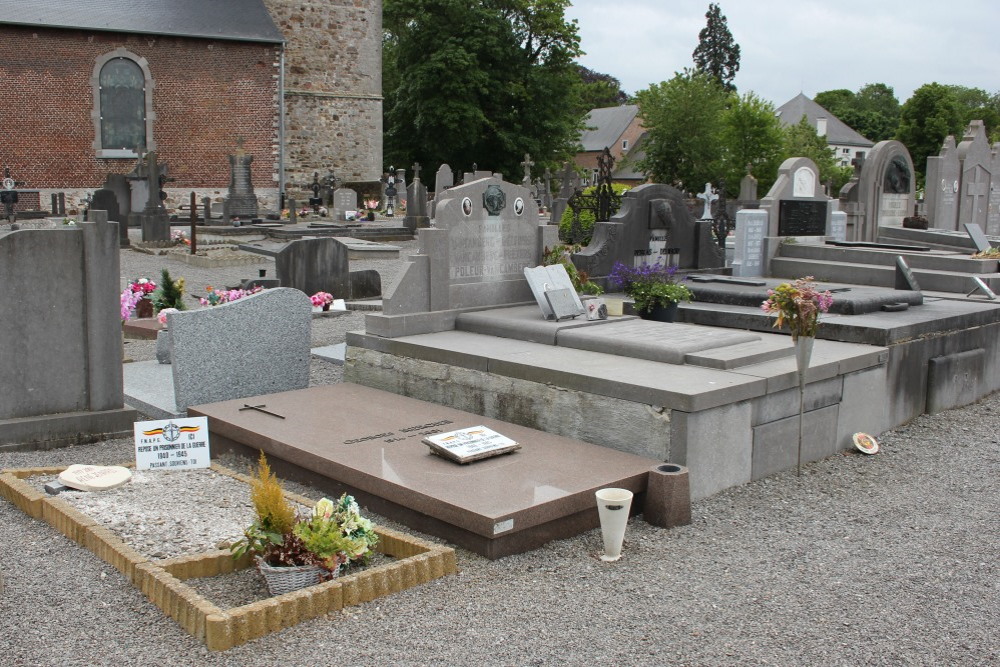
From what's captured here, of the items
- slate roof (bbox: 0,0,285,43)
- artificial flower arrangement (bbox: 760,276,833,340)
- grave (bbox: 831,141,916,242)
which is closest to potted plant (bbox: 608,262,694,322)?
artificial flower arrangement (bbox: 760,276,833,340)

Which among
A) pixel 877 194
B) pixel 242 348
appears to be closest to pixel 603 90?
pixel 877 194

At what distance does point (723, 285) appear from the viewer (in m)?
10.2

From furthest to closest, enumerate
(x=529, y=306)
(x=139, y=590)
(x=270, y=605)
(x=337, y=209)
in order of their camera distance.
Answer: (x=337, y=209), (x=529, y=306), (x=139, y=590), (x=270, y=605)

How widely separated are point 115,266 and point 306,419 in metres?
1.70

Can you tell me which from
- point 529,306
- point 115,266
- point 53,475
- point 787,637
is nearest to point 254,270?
point 529,306

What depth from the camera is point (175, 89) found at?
3034cm

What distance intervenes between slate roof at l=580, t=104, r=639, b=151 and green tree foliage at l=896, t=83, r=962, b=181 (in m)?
19.8

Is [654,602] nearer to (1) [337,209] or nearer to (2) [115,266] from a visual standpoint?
(2) [115,266]

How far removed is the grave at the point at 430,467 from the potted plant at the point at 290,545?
705mm

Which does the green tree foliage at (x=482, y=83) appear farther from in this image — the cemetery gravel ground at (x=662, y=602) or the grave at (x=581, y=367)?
the cemetery gravel ground at (x=662, y=602)

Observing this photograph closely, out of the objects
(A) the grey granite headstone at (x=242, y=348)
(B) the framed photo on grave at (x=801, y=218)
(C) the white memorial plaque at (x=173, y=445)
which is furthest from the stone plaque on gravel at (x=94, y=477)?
(B) the framed photo on grave at (x=801, y=218)

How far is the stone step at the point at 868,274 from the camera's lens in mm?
11352

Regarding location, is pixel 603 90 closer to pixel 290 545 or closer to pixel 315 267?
pixel 315 267

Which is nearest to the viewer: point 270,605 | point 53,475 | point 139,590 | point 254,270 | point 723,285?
point 270,605
